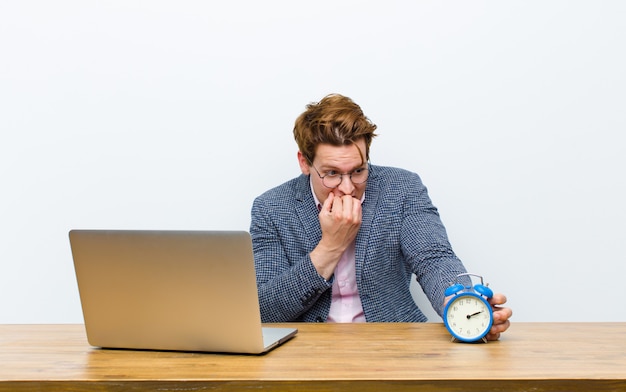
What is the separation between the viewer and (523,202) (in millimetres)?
2717

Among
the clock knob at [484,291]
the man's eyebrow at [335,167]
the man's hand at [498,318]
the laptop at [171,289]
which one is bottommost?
the man's hand at [498,318]

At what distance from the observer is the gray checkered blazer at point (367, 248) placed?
7.17ft

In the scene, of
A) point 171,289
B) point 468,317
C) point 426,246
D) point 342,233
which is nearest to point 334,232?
point 342,233

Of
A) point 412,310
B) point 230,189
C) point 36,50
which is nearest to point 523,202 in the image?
point 412,310

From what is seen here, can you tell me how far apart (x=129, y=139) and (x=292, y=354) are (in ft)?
4.93

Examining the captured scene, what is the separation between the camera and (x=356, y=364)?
142 centimetres

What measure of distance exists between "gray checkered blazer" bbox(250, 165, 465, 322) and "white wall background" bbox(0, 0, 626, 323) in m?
0.35

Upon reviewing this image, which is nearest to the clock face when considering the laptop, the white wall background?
the laptop

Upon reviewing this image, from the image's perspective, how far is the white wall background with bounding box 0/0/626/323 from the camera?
268cm

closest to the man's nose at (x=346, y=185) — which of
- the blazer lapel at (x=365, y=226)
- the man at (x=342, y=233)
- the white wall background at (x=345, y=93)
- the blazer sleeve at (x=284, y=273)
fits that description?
the man at (x=342, y=233)

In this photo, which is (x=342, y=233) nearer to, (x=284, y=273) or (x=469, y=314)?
(x=284, y=273)

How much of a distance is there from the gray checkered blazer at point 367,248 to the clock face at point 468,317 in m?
0.45

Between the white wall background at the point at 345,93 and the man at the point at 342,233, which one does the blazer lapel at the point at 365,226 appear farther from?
the white wall background at the point at 345,93

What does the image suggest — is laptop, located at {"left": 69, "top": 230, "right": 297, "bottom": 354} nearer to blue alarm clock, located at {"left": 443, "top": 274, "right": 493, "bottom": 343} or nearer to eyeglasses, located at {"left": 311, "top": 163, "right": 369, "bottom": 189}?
blue alarm clock, located at {"left": 443, "top": 274, "right": 493, "bottom": 343}
